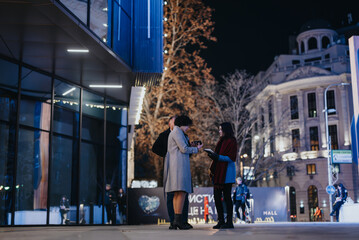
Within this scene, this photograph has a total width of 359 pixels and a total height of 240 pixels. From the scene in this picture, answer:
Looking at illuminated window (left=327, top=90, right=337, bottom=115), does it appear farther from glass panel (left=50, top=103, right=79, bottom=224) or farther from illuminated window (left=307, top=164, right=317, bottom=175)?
glass panel (left=50, top=103, right=79, bottom=224)

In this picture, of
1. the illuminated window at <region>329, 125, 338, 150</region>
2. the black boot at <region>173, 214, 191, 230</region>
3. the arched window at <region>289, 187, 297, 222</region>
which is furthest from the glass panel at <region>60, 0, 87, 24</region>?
the illuminated window at <region>329, 125, 338, 150</region>

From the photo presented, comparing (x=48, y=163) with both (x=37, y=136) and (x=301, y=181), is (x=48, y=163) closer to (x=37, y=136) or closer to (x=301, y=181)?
(x=37, y=136)

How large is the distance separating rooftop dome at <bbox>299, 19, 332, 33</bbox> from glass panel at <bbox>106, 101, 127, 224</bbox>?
191 feet

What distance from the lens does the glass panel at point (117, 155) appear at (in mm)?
19766

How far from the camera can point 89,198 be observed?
1795cm

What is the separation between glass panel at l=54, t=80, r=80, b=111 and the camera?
16422mm

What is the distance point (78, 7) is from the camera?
39.1ft

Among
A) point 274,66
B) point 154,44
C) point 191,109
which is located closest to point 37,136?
point 154,44

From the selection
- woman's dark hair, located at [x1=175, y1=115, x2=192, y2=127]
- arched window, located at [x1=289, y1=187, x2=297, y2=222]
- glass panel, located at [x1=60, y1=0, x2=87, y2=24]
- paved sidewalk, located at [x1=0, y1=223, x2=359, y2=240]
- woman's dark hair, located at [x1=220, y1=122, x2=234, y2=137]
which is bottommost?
arched window, located at [x1=289, y1=187, x2=297, y2=222]

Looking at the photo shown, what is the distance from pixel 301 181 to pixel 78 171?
164 ft

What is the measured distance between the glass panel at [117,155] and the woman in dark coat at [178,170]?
39.0ft

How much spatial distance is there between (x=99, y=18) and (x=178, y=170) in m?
6.96

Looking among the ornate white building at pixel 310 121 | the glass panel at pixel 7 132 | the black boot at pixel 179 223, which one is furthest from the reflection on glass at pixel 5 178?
the ornate white building at pixel 310 121

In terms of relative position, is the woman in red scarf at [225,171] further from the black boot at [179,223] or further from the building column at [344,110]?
the building column at [344,110]
